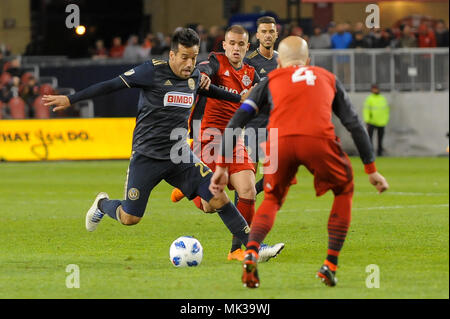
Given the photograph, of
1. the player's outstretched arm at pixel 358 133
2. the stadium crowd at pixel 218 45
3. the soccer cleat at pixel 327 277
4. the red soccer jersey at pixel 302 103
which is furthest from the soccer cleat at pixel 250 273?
the stadium crowd at pixel 218 45

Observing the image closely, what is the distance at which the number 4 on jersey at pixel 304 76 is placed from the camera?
7816mm

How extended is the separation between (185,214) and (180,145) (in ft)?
17.6

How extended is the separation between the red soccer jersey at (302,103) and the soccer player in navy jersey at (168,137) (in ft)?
5.52

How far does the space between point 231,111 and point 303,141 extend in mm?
3063

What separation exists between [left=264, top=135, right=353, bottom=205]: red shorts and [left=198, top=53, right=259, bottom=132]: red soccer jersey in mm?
2677

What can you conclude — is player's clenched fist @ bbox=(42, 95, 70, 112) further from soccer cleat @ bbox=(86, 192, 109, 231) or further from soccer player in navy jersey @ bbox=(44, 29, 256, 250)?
soccer cleat @ bbox=(86, 192, 109, 231)

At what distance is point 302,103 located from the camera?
7.77 meters

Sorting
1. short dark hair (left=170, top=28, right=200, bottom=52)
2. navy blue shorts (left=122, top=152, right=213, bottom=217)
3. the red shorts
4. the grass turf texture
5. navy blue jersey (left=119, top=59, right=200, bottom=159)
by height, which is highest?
short dark hair (left=170, top=28, right=200, bottom=52)

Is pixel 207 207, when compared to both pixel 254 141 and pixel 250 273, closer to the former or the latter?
pixel 254 141

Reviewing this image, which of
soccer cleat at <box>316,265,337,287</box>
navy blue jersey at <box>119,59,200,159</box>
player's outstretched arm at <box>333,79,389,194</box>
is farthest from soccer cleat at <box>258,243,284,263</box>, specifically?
player's outstretched arm at <box>333,79,389,194</box>

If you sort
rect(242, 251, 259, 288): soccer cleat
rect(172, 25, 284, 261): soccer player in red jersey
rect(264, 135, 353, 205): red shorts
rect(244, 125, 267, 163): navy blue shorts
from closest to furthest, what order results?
rect(242, 251, 259, 288): soccer cleat
rect(264, 135, 353, 205): red shorts
rect(172, 25, 284, 261): soccer player in red jersey
rect(244, 125, 267, 163): navy blue shorts

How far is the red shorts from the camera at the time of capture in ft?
25.4

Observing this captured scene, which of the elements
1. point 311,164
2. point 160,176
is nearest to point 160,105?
point 160,176

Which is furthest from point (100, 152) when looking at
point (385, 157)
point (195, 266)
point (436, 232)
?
point (195, 266)
